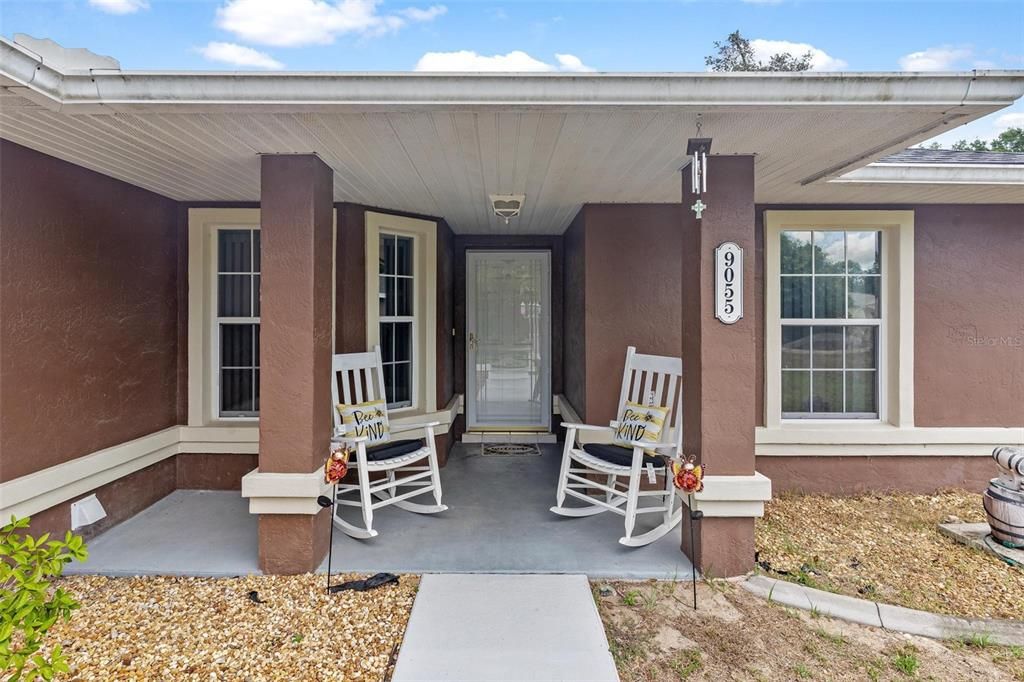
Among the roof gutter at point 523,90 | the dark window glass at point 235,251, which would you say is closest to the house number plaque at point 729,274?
the roof gutter at point 523,90

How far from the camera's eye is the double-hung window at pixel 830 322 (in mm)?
4164

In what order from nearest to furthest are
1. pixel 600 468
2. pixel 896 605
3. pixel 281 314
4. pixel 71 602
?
pixel 71 602 < pixel 896 605 < pixel 281 314 < pixel 600 468

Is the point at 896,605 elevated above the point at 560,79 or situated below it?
below

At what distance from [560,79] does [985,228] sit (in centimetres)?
412

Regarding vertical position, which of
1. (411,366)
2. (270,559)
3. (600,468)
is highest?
(411,366)

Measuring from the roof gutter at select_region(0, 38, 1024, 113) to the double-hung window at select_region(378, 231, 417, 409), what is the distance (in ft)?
6.91

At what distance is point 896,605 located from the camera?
252cm

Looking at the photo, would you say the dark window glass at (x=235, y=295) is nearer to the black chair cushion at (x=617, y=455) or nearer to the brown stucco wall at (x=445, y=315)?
the brown stucco wall at (x=445, y=315)

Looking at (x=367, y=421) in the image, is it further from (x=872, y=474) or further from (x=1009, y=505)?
(x=1009, y=505)

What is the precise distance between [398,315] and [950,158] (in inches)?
195

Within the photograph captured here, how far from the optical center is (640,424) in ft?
11.3

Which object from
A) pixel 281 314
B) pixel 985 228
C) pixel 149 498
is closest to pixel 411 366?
pixel 281 314

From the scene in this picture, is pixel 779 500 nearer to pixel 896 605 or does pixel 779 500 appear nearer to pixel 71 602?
pixel 896 605

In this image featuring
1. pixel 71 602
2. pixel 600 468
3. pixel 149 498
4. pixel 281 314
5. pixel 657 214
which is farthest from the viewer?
pixel 657 214
